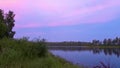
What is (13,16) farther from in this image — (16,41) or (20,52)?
(20,52)

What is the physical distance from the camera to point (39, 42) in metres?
27.4

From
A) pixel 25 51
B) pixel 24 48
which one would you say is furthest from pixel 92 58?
pixel 25 51

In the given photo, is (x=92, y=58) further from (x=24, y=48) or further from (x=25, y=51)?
(x=25, y=51)

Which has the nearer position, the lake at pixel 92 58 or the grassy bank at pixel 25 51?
the lake at pixel 92 58

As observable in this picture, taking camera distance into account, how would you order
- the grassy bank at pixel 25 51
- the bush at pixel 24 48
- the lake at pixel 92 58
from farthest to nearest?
1. the bush at pixel 24 48
2. the grassy bank at pixel 25 51
3. the lake at pixel 92 58

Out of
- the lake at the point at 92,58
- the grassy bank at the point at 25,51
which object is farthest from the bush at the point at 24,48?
the lake at the point at 92,58

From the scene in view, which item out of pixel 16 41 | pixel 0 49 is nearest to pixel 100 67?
pixel 0 49

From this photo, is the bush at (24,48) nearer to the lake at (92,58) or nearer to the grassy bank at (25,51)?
the grassy bank at (25,51)

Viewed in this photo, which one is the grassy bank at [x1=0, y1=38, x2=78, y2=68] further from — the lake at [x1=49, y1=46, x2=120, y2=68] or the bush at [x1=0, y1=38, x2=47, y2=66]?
the lake at [x1=49, y1=46, x2=120, y2=68]

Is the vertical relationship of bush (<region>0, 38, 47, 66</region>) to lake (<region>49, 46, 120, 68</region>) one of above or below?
above

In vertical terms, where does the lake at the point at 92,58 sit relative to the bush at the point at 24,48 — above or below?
below

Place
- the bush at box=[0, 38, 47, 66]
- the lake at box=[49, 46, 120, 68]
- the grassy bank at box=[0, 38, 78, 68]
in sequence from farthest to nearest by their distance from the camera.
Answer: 1. the bush at box=[0, 38, 47, 66]
2. the grassy bank at box=[0, 38, 78, 68]
3. the lake at box=[49, 46, 120, 68]

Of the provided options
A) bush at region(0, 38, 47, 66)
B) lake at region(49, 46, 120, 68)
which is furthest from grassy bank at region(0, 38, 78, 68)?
lake at region(49, 46, 120, 68)

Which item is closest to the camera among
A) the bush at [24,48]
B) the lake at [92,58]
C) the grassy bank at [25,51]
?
the lake at [92,58]
